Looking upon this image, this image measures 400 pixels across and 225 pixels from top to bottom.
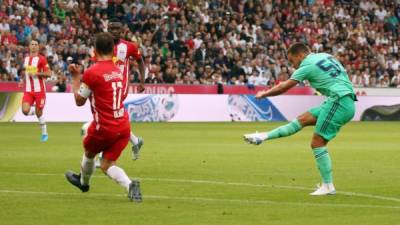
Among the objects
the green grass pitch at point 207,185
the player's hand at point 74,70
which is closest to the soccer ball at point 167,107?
the green grass pitch at point 207,185

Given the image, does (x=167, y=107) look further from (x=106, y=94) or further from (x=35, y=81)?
(x=106, y=94)

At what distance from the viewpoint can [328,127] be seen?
13.4m

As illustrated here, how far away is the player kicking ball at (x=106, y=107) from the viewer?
12.0 metres

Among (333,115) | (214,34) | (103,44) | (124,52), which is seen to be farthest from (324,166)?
(214,34)

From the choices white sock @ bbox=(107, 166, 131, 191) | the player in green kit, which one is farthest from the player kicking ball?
the player in green kit

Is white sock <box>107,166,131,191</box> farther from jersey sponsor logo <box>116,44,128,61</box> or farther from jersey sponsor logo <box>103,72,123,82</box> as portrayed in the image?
jersey sponsor logo <box>116,44,128,61</box>

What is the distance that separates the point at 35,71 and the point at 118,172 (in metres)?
15.2

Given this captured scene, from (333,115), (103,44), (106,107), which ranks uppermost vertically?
(103,44)

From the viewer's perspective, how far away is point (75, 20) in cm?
4000

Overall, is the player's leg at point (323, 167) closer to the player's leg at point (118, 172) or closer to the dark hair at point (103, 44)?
the player's leg at point (118, 172)

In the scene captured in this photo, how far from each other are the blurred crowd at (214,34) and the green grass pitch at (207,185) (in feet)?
39.2

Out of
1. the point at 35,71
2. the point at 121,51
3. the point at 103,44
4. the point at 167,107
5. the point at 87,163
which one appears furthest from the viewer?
the point at 167,107

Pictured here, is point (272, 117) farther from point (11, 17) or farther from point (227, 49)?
point (11, 17)

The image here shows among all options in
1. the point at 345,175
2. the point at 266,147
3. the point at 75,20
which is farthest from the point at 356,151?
the point at 75,20
